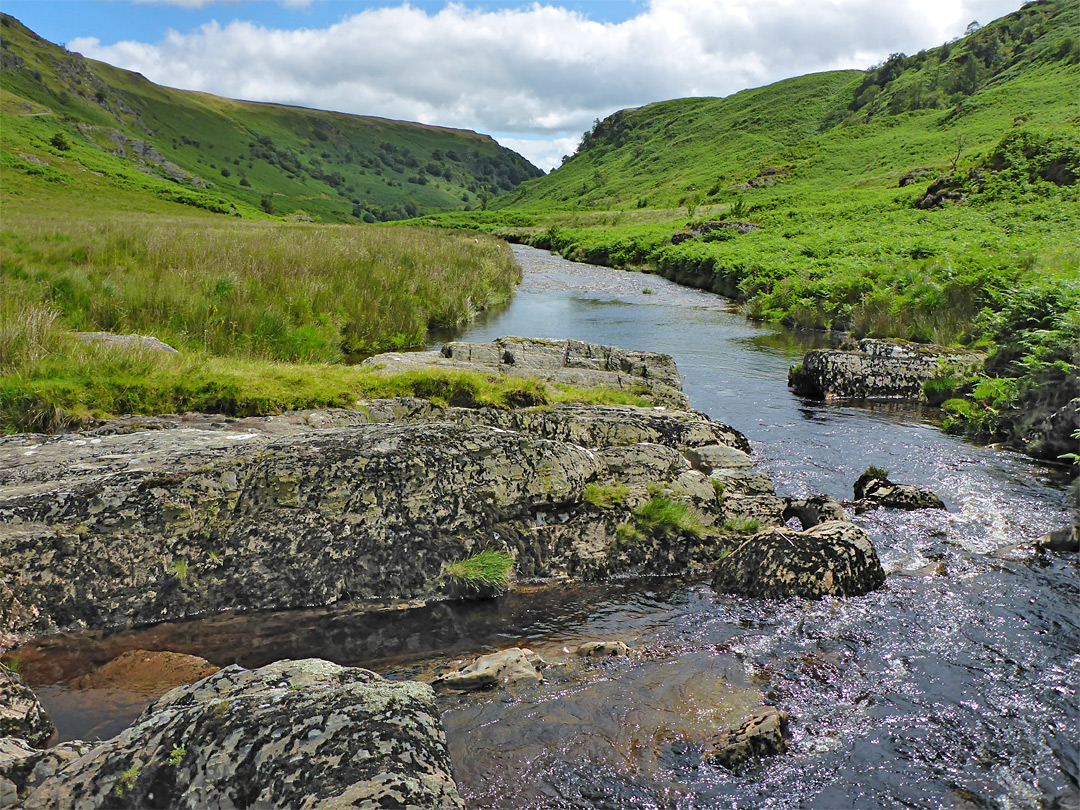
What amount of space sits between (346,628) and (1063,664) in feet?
20.0

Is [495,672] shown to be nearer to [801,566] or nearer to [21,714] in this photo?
[21,714]

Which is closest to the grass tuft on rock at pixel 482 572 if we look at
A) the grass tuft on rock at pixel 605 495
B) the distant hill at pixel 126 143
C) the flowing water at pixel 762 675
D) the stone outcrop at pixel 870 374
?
the flowing water at pixel 762 675

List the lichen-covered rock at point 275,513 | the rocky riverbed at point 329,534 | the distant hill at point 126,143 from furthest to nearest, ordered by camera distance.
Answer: the distant hill at point 126,143
the lichen-covered rock at point 275,513
the rocky riverbed at point 329,534

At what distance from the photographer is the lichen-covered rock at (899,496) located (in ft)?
30.8

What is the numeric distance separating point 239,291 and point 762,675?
1357 centimetres

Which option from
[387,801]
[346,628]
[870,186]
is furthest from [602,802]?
[870,186]

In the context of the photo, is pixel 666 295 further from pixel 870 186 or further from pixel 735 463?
pixel 870 186

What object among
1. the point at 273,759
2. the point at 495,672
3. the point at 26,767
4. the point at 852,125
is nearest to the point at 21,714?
the point at 26,767

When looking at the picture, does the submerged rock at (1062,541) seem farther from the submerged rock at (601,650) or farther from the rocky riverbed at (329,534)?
the submerged rock at (601,650)

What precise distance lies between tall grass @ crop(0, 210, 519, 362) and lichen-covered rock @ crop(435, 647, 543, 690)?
9.39 meters

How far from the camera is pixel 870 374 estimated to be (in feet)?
52.2

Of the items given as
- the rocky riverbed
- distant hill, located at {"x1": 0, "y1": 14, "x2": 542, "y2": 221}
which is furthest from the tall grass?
distant hill, located at {"x1": 0, "y1": 14, "x2": 542, "y2": 221}

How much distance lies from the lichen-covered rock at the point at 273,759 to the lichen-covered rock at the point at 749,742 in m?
2.11

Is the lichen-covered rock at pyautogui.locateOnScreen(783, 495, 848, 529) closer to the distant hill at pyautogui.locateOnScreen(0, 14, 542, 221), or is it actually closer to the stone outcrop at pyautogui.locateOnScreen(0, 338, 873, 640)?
the stone outcrop at pyautogui.locateOnScreen(0, 338, 873, 640)
